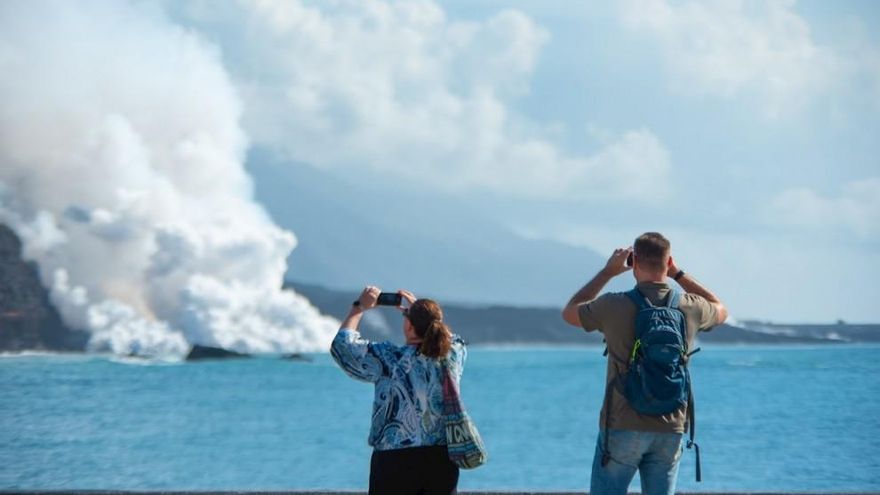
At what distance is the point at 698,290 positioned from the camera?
15.4 feet

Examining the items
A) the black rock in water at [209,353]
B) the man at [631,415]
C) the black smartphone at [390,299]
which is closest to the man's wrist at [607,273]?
the man at [631,415]

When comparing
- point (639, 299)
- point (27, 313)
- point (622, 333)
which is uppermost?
point (639, 299)

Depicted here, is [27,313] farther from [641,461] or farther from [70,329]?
[641,461]

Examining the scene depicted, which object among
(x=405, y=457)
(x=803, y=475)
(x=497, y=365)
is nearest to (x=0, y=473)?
(x=803, y=475)

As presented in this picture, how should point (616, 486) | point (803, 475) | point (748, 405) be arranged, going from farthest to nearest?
1. point (748, 405)
2. point (803, 475)
3. point (616, 486)

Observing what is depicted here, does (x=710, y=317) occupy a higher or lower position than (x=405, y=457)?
higher

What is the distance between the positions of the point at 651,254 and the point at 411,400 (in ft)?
2.99

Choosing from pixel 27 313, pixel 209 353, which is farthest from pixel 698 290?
pixel 209 353

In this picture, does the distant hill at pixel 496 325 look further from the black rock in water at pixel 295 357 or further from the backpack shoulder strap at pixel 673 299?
the backpack shoulder strap at pixel 673 299

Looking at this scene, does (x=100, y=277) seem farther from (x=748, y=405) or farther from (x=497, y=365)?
(x=748, y=405)

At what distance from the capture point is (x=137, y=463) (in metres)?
31.4

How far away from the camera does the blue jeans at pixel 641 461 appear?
169 inches

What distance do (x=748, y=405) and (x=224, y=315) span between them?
25736mm

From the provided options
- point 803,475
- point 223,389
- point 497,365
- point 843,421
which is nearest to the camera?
point 803,475
